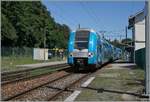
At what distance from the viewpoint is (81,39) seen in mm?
28766

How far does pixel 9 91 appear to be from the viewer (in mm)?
15961

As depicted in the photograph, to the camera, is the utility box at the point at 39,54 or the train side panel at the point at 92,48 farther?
the utility box at the point at 39,54

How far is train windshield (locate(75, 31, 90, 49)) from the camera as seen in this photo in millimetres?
28562

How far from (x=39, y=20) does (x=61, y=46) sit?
28.2m

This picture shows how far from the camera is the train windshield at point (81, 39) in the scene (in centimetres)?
2856

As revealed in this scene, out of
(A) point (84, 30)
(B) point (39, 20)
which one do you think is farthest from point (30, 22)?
(A) point (84, 30)

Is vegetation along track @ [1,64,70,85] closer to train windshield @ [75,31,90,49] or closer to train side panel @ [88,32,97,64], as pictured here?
train windshield @ [75,31,90,49]

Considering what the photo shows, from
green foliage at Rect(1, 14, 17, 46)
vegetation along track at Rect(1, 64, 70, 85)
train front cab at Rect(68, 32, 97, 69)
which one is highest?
green foliage at Rect(1, 14, 17, 46)

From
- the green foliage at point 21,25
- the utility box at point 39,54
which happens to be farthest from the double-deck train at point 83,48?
the green foliage at point 21,25

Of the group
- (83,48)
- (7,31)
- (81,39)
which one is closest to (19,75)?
(83,48)

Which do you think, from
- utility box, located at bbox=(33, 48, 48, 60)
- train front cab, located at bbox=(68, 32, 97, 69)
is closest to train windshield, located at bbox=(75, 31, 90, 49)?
train front cab, located at bbox=(68, 32, 97, 69)

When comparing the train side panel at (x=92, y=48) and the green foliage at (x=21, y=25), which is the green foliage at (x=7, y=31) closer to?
the green foliage at (x=21, y=25)

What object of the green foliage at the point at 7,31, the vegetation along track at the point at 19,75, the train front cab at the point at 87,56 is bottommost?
the vegetation along track at the point at 19,75

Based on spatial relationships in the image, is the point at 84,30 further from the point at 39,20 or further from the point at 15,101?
the point at 39,20
